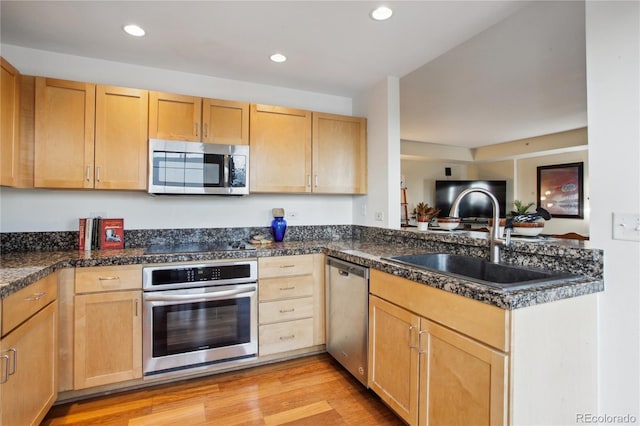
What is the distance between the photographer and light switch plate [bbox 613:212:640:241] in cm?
128

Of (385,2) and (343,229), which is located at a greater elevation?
(385,2)

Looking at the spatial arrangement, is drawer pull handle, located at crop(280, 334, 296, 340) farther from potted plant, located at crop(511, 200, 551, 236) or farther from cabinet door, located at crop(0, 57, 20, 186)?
cabinet door, located at crop(0, 57, 20, 186)

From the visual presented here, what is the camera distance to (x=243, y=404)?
1973 mm

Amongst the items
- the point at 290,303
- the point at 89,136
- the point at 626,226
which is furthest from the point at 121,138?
the point at 626,226

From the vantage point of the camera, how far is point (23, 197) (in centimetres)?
232

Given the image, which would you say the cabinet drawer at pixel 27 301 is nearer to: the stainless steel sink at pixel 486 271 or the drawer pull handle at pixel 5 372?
the drawer pull handle at pixel 5 372

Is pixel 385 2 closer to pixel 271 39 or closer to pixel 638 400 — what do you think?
pixel 271 39

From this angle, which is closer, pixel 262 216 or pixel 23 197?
pixel 23 197

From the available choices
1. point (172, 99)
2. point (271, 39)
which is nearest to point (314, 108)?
point (271, 39)

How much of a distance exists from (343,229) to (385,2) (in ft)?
6.68

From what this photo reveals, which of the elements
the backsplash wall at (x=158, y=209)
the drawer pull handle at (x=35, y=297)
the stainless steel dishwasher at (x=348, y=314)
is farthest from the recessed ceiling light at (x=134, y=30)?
the stainless steel dishwasher at (x=348, y=314)

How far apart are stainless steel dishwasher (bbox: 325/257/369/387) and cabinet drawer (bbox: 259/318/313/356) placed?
170 millimetres

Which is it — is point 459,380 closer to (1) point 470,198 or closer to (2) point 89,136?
(2) point 89,136

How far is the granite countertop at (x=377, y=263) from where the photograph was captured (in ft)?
4.01
